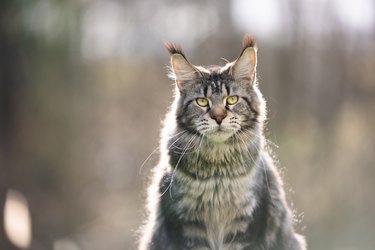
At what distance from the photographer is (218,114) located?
4617 mm

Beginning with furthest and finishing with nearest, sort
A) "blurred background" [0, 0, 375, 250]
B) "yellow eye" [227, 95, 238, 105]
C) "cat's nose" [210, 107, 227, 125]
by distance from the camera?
"blurred background" [0, 0, 375, 250]
"yellow eye" [227, 95, 238, 105]
"cat's nose" [210, 107, 227, 125]

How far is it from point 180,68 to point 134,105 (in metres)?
8.37

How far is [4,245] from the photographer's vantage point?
790cm

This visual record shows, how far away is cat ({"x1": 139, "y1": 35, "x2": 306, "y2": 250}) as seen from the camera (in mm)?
4660

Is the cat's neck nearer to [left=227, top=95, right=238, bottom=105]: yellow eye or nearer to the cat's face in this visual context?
the cat's face

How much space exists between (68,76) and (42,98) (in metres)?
0.70

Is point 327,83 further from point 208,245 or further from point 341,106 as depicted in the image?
point 208,245

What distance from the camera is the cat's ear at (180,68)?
4.83 meters

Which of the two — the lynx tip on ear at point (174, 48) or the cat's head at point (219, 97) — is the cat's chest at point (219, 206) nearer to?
the cat's head at point (219, 97)

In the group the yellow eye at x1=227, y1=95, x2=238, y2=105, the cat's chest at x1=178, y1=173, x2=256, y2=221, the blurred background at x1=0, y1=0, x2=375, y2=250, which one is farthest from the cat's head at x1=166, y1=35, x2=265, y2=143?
the blurred background at x1=0, y1=0, x2=375, y2=250

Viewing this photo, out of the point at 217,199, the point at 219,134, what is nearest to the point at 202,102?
the point at 219,134

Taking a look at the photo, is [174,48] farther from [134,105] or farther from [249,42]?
[134,105]

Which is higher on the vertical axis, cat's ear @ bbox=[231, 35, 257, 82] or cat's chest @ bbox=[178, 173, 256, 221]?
cat's ear @ bbox=[231, 35, 257, 82]

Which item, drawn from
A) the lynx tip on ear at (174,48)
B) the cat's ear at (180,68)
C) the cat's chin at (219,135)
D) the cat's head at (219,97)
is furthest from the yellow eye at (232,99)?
the lynx tip on ear at (174,48)
